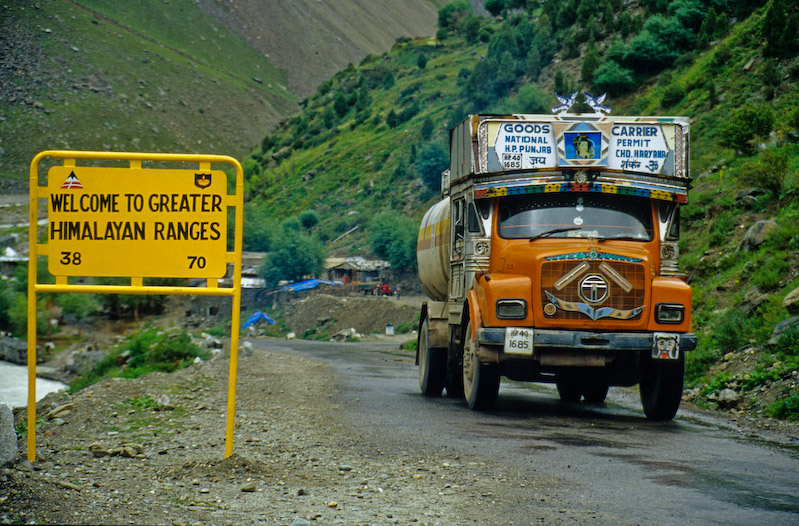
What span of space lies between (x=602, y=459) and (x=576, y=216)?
14.0ft

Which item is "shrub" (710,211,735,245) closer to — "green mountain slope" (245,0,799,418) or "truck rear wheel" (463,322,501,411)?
"green mountain slope" (245,0,799,418)

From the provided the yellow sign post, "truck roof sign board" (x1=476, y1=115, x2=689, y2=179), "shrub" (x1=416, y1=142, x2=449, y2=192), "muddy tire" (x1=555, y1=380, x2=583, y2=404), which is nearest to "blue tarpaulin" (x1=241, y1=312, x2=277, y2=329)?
"shrub" (x1=416, y1=142, x2=449, y2=192)

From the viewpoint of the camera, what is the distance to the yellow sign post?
798 centimetres

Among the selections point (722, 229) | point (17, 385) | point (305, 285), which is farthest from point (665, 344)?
point (305, 285)

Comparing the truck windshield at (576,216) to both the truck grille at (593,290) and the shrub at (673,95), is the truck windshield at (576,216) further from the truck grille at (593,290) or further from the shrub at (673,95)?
the shrub at (673,95)

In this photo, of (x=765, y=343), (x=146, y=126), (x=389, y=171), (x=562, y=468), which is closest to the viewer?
(x=562, y=468)

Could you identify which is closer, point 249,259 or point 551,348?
point 551,348

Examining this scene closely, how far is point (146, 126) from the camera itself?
148500 millimetres

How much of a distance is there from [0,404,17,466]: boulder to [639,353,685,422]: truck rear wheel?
786 cm

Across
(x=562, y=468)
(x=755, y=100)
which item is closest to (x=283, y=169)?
(x=755, y=100)

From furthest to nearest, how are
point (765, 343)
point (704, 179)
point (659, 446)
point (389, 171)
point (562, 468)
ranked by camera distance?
point (389, 171)
point (704, 179)
point (765, 343)
point (659, 446)
point (562, 468)

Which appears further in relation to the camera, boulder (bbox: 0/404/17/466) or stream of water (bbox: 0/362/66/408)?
stream of water (bbox: 0/362/66/408)

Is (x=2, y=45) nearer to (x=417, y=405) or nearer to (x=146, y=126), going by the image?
(x=146, y=126)

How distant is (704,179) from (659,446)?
844 inches
